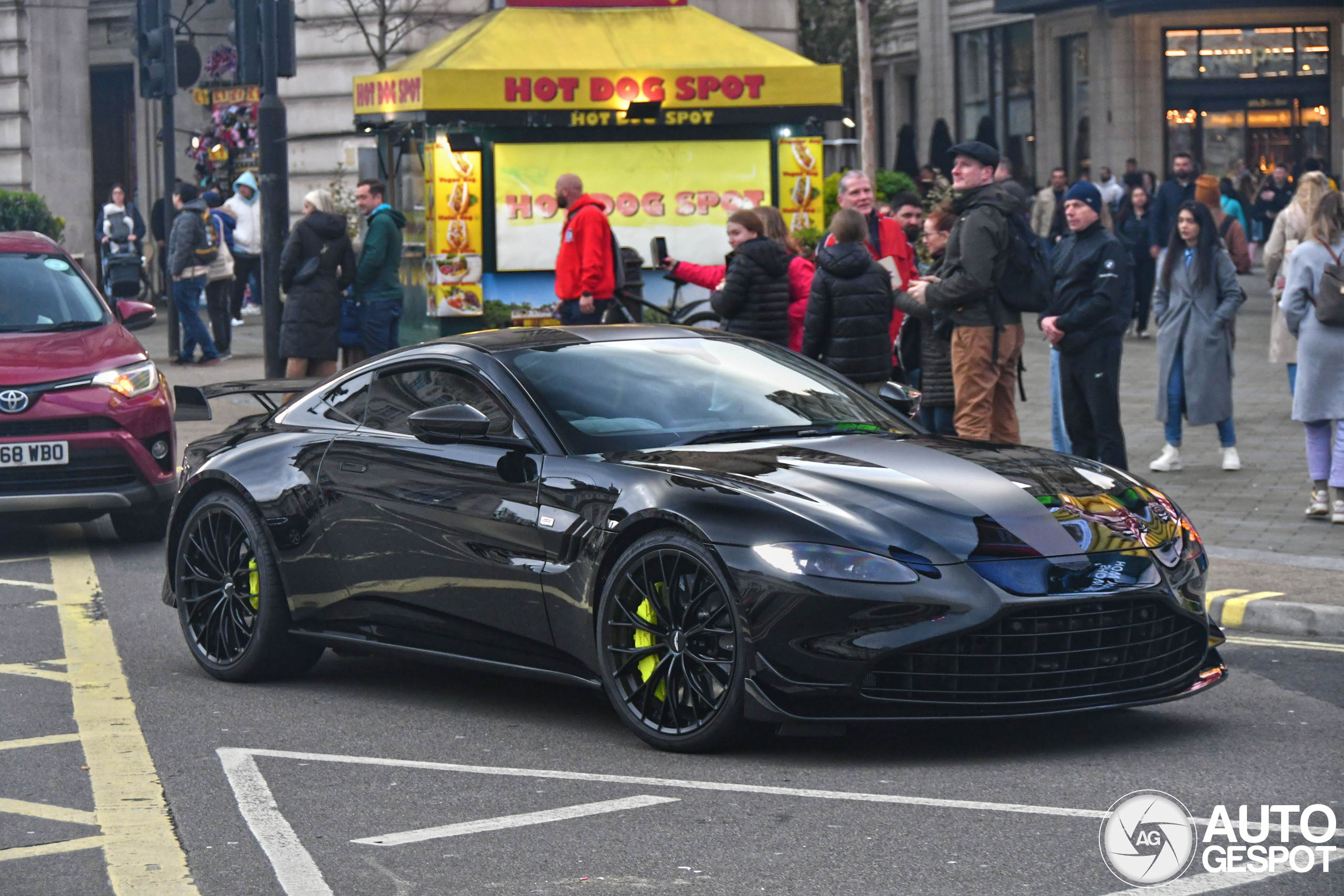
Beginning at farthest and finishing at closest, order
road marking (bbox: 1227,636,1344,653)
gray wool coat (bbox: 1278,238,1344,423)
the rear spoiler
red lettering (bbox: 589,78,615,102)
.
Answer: red lettering (bbox: 589,78,615,102) → gray wool coat (bbox: 1278,238,1344,423) → the rear spoiler → road marking (bbox: 1227,636,1344,653)

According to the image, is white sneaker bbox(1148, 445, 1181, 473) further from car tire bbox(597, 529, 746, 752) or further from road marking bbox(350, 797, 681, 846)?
road marking bbox(350, 797, 681, 846)

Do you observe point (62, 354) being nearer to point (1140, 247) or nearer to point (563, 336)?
point (563, 336)

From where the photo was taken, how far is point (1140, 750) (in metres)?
6.00

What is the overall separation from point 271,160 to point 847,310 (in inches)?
216

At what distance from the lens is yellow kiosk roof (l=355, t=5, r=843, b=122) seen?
19.5m

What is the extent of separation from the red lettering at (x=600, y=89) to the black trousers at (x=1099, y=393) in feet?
30.8

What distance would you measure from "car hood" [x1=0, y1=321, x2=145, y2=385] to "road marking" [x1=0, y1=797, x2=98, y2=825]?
5218 mm

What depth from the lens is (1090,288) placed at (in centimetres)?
1126

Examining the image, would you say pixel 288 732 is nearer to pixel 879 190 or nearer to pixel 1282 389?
pixel 1282 389

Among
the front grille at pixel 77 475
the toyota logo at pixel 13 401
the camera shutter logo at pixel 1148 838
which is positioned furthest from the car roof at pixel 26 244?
the camera shutter logo at pixel 1148 838

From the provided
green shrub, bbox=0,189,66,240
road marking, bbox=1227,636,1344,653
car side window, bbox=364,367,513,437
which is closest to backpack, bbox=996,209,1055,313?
road marking, bbox=1227,636,1344,653

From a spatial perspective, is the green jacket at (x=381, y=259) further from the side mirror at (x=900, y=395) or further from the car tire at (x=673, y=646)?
the car tire at (x=673, y=646)

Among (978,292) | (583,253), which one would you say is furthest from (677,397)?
(583,253)

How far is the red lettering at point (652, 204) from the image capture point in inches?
800
